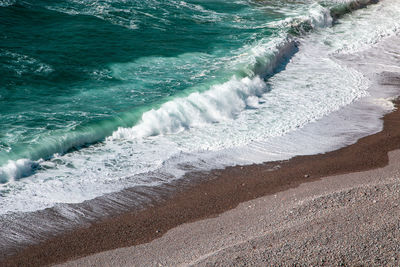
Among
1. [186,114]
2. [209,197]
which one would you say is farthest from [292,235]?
[186,114]

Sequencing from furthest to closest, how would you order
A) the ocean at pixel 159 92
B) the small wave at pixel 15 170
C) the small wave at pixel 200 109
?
the small wave at pixel 200 109 < the ocean at pixel 159 92 < the small wave at pixel 15 170

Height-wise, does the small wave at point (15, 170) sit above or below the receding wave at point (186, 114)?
below

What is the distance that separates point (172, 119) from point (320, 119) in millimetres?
3277

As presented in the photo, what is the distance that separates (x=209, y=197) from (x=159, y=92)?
4.96 meters

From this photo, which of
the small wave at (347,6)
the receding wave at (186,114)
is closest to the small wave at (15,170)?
the receding wave at (186,114)

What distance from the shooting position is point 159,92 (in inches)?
472

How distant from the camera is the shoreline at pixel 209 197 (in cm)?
641

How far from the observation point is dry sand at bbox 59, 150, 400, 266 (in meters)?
5.63

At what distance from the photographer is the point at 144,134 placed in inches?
392

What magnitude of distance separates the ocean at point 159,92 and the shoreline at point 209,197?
1.41 feet

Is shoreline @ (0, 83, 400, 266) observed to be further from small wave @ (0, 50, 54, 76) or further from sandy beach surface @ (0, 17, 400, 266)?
small wave @ (0, 50, 54, 76)

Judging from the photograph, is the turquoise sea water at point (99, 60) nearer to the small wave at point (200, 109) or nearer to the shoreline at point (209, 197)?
the small wave at point (200, 109)

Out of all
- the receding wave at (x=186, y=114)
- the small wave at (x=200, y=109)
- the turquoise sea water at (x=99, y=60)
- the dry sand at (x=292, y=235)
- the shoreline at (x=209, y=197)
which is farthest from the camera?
the small wave at (x=200, y=109)

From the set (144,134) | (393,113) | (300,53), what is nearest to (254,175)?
(144,134)
